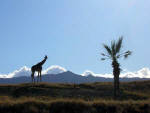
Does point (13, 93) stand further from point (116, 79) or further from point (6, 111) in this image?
point (6, 111)

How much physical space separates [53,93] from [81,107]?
1486cm

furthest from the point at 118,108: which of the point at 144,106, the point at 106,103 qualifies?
the point at 144,106

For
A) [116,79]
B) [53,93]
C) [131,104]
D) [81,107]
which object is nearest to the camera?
[81,107]

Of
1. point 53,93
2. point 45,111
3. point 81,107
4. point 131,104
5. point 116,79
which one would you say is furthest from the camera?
point 116,79

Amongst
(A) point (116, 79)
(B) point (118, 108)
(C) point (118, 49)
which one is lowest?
(B) point (118, 108)

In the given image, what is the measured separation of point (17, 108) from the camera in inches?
773

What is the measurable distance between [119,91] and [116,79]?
8.08 ft

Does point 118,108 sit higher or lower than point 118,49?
lower

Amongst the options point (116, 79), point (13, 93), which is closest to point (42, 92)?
point (13, 93)

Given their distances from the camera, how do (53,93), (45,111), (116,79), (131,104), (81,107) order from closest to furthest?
(45,111) → (81,107) → (131,104) → (53,93) → (116,79)

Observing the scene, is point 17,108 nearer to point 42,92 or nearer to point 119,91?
point 42,92

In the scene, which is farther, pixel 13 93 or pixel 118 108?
pixel 13 93

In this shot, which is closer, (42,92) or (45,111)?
(45,111)

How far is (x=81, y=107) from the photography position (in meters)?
20.5
